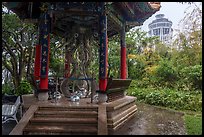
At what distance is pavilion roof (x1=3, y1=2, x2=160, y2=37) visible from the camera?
26.0ft

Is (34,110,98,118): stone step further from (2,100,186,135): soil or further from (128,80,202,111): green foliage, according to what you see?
(128,80,202,111): green foliage

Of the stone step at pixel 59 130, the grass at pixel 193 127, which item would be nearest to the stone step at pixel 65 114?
the stone step at pixel 59 130

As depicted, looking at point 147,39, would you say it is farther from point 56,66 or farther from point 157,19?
point 157,19

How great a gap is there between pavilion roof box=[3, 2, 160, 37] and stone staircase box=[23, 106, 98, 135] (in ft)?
11.1

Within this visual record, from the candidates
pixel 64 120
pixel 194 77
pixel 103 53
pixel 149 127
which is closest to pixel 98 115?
pixel 64 120

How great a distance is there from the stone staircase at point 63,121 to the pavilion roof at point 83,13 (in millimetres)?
3373

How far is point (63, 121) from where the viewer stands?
239 inches

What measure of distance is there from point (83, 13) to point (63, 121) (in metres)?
3.83

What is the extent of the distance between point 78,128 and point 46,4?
4397 mm

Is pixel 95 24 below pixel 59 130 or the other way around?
the other way around

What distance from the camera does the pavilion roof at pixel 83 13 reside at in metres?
7.93

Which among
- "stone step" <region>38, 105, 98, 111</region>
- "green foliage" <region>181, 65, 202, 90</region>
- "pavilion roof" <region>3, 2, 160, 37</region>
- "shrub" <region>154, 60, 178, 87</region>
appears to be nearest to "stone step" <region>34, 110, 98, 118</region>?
"stone step" <region>38, 105, 98, 111</region>

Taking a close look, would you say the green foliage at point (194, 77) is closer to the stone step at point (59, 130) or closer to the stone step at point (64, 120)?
the stone step at point (64, 120)

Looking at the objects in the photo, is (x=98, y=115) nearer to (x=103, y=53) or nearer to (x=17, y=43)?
(x=103, y=53)
